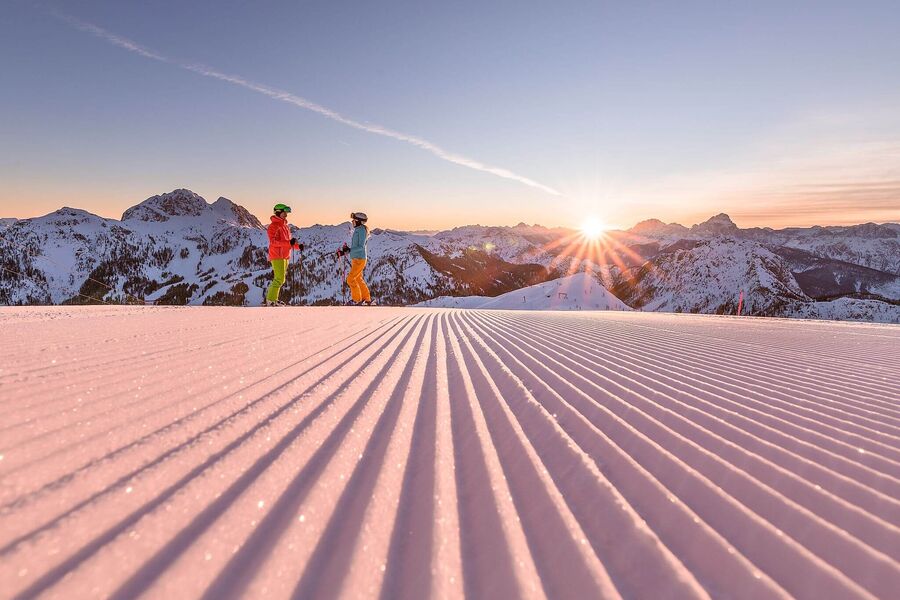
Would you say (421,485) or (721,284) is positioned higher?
(421,485)

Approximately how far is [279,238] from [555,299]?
33.0m

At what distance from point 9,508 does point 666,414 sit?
8.40 ft

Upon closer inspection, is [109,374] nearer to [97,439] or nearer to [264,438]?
[97,439]

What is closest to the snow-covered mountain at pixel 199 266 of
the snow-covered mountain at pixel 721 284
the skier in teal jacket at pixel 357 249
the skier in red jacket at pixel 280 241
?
the snow-covered mountain at pixel 721 284

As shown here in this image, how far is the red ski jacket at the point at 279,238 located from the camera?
9.45 meters

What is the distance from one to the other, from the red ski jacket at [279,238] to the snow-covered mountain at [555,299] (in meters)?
26.3

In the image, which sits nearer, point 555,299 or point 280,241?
point 280,241

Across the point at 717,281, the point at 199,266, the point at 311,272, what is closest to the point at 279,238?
the point at 311,272

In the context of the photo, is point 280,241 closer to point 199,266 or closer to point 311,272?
point 311,272

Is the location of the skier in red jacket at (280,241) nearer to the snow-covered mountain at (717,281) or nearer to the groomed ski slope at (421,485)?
the groomed ski slope at (421,485)

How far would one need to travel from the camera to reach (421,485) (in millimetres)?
1392

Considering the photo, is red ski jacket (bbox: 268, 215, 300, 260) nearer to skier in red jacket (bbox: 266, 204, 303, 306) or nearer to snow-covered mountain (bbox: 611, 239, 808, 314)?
skier in red jacket (bbox: 266, 204, 303, 306)

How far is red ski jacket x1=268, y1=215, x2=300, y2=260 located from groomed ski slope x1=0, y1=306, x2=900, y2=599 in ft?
22.5

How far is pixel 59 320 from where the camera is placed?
4.72 metres
